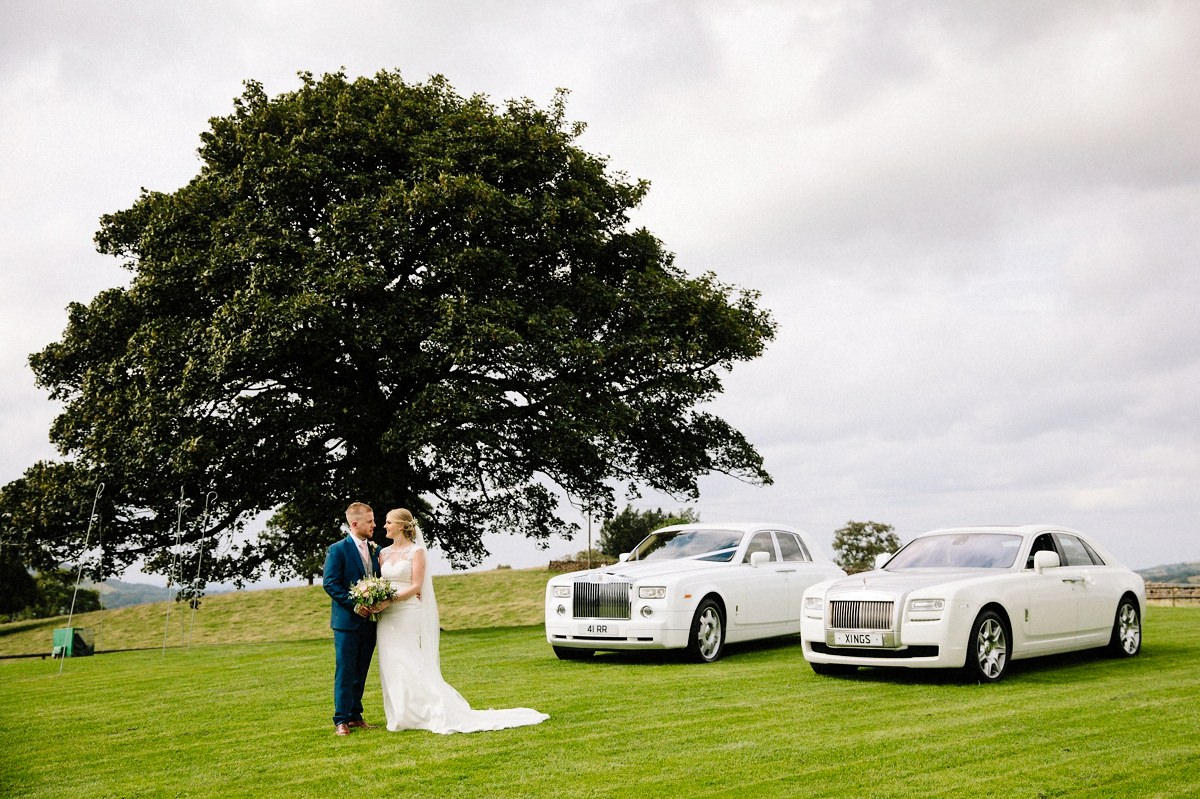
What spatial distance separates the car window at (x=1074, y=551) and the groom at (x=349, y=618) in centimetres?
873

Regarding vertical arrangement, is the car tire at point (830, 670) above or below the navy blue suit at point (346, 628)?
below

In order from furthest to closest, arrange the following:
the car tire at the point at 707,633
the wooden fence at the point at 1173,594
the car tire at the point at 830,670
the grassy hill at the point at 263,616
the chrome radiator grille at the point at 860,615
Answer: the grassy hill at the point at 263,616 < the wooden fence at the point at 1173,594 < the car tire at the point at 707,633 < the car tire at the point at 830,670 < the chrome radiator grille at the point at 860,615

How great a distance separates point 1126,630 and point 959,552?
3.03 m

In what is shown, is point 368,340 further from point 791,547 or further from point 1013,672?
point 1013,672

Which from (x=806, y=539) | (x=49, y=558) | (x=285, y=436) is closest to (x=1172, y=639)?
(x=806, y=539)

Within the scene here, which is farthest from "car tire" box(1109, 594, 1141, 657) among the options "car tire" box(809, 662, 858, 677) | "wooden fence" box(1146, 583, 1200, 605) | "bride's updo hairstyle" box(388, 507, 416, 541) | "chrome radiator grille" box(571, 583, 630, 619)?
"wooden fence" box(1146, 583, 1200, 605)

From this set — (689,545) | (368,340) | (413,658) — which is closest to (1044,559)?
(689,545)

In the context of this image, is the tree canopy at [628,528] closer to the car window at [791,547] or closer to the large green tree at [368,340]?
the large green tree at [368,340]

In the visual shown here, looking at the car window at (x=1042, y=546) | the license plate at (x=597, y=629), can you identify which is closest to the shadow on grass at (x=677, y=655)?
the license plate at (x=597, y=629)

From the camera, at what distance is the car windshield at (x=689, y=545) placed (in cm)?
1561

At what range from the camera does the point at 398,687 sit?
364 inches

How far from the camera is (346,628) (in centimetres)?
923

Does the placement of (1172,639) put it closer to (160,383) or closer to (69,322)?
(160,383)

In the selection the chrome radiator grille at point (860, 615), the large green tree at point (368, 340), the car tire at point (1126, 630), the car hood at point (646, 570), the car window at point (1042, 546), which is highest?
the large green tree at point (368, 340)
